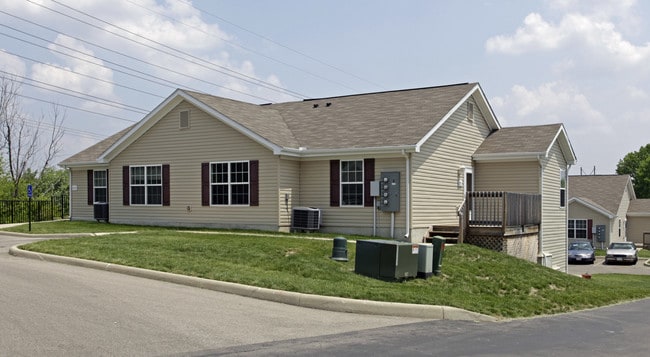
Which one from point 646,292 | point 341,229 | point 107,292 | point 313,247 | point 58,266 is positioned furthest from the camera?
point 341,229

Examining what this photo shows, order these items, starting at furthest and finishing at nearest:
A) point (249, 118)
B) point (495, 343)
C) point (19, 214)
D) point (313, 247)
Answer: point (19, 214) < point (249, 118) < point (313, 247) < point (495, 343)

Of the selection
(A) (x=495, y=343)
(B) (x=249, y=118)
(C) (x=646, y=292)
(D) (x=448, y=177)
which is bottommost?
(C) (x=646, y=292)

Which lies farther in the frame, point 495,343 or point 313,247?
point 313,247

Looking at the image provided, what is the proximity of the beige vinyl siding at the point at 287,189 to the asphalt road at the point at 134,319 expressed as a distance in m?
9.67

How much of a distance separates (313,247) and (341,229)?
5.55 meters

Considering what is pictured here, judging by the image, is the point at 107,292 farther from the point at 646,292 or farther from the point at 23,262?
the point at 646,292

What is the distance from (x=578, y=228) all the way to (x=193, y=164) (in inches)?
1497

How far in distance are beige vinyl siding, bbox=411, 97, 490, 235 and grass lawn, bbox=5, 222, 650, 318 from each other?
2.51 meters

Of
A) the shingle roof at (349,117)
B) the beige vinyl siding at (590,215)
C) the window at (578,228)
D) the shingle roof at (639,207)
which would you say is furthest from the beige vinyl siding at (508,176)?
the shingle roof at (639,207)

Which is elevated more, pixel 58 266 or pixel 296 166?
pixel 296 166

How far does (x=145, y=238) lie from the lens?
1930 centimetres

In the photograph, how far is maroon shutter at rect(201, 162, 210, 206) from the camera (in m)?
24.9

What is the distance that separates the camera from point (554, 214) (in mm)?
29250

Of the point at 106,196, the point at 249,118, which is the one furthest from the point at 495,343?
the point at 106,196
